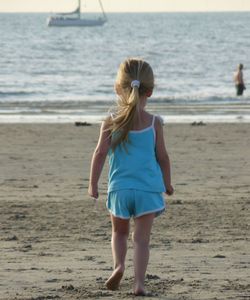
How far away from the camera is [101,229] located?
389 inches

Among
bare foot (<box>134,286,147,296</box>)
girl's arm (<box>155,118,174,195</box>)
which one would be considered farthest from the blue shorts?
bare foot (<box>134,286,147,296</box>)

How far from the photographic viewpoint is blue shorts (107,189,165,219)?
22.9 feet

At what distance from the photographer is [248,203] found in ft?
37.8

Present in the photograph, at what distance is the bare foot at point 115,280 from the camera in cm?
698

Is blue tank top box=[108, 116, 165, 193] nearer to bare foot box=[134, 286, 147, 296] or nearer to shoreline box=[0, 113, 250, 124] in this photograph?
bare foot box=[134, 286, 147, 296]

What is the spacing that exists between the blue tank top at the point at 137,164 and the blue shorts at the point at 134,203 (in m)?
→ 0.03

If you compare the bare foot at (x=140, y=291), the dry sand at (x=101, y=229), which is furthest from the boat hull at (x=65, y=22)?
the bare foot at (x=140, y=291)

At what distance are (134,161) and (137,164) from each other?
0.03m

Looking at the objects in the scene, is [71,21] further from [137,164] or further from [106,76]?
[137,164]

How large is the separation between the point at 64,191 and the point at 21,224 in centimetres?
261

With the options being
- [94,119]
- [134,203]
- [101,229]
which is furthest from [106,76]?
[134,203]

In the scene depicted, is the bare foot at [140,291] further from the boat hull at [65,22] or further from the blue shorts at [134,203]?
the boat hull at [65,22]

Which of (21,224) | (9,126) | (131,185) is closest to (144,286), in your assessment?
(131,185)

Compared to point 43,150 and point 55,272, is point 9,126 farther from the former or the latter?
point 55,272
